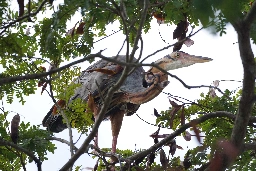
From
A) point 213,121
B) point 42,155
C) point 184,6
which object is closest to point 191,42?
point 184,6

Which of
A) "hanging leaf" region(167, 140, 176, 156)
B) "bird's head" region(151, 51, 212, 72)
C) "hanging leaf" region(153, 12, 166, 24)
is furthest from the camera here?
"bird's head" region(151, 51, 212, 72)

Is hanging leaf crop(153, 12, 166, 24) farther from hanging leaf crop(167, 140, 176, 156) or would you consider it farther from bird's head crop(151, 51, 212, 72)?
hanging leaf crop(167, 140, 176, 156)

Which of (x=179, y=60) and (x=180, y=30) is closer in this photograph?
(x=180, y=30)

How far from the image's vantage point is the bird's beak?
355 cm

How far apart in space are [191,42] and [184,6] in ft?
0.83

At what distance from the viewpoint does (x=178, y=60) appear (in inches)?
141

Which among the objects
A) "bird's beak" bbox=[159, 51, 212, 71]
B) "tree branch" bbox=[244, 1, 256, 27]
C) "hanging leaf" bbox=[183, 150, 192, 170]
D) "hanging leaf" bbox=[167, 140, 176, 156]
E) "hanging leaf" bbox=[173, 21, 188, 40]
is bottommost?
"tree branch" bbox=[244, 1, 256, 27]

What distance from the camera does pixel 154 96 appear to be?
3.99 m

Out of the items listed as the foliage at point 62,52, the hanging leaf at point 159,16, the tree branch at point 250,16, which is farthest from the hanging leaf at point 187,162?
the tree branch at point 250,16

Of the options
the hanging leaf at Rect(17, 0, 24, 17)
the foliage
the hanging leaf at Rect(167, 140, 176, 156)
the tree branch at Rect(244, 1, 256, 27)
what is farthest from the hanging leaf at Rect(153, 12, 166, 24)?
the tree branch at Rect(244, 1, 256, 27)

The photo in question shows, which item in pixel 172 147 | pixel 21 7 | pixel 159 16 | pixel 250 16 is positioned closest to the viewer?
pixel 250 16

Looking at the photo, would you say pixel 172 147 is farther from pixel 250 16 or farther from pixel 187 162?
pixel 250 16

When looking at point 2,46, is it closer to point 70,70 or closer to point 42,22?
point 42,22

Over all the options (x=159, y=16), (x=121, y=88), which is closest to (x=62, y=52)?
(x=159, y=16)
